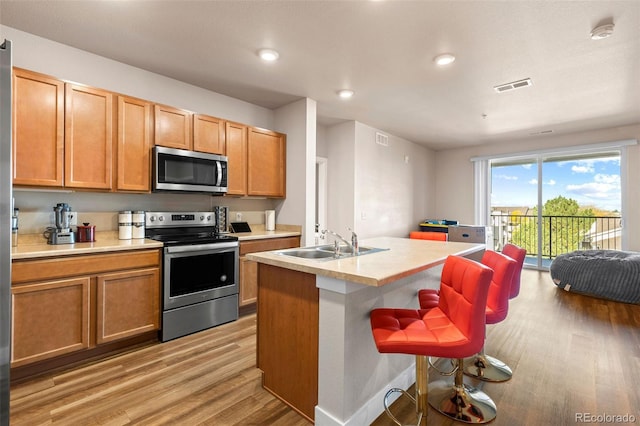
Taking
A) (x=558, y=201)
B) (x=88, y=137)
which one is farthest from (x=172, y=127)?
(x=558, y=201)

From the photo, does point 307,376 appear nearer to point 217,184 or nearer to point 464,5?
point 217,184

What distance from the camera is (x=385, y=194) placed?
559cm

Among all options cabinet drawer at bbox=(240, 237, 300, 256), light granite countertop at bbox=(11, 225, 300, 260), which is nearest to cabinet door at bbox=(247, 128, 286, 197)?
cabinet drawer at bbox=(240, 237, 300, 256)

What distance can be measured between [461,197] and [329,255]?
5.48m

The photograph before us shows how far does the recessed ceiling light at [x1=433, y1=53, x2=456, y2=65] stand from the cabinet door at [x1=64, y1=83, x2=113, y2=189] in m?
2.98

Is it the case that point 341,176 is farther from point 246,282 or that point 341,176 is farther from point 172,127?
point 172,127

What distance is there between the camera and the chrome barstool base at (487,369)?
2.15m

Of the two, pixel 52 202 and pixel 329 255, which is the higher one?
pixel 52 202

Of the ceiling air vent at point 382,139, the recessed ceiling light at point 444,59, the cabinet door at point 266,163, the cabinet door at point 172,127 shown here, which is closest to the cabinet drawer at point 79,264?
the cabinet door at point 172,127

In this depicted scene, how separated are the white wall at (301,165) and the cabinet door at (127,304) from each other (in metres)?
1.82

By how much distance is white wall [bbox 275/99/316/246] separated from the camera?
3914 millimetres

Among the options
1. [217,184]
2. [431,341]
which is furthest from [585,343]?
[217,184]

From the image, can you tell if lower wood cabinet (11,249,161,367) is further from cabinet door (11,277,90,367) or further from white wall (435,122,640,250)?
white wall (435,122,640,250)

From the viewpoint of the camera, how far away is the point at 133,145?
2846 mm
